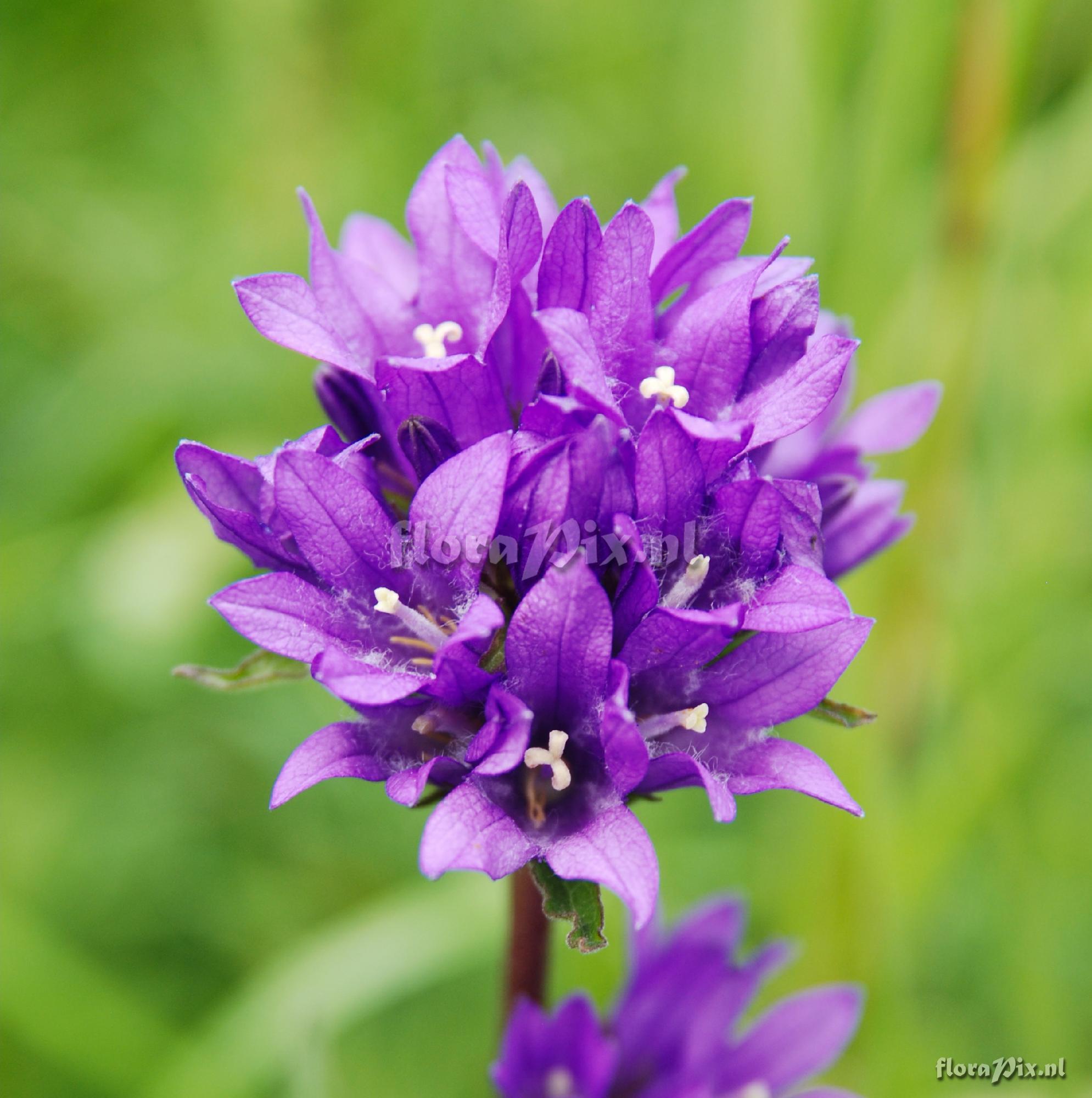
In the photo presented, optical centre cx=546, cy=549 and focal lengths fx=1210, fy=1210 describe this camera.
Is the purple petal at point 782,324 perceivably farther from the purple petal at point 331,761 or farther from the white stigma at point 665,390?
the purple petal at point 331,761

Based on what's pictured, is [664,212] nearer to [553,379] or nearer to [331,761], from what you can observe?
[553,379]

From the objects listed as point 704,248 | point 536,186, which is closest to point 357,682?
point 704,248

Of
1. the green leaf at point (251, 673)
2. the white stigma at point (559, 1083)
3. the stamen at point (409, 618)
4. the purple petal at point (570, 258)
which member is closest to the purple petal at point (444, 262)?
the purple petal at point (570, 258)

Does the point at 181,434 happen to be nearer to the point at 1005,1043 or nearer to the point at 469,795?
the point at 469,795

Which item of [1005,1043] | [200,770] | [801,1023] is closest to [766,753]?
[801,1023]

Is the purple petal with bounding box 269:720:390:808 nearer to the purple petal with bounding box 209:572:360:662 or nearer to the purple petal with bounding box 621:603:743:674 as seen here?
the purple petal with bounding box 209:572:360:662

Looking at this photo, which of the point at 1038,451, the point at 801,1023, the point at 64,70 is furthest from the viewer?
the point at 64,70

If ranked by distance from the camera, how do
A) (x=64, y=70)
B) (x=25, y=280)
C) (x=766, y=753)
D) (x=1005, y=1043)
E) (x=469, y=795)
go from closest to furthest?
(x=469, y=795), (x=766, y=753), (x=1005, y=1043), (x=25, y=280), (x=64, y=70)
